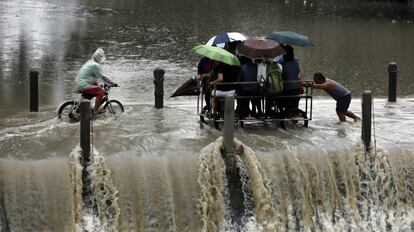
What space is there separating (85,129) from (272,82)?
3.85 meters

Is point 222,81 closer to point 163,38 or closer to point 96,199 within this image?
point 96,199

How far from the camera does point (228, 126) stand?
11.3 meters

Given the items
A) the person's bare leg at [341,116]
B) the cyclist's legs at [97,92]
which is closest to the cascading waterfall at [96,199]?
the cyclist's legs at [97,92]

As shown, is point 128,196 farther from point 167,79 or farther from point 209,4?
point 209,4

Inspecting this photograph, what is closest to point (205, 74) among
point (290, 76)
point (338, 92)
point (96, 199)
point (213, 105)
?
point (213, 105)

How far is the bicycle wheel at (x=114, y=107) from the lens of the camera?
14.5m

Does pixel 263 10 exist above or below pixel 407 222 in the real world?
above

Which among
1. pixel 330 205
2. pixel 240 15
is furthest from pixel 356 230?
pixel 240 15

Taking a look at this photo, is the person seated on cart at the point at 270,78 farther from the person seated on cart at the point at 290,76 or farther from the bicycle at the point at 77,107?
the bicycle at the point at 77,107

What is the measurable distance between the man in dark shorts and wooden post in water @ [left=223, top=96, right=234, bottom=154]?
2923 mm

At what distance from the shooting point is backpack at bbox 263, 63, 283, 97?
12.9 m

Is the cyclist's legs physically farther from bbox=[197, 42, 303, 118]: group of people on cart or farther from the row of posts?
bbox=[197, 42, 303, 118]: group of people on cart

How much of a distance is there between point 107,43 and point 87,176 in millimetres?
21843

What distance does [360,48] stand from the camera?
33.0m
